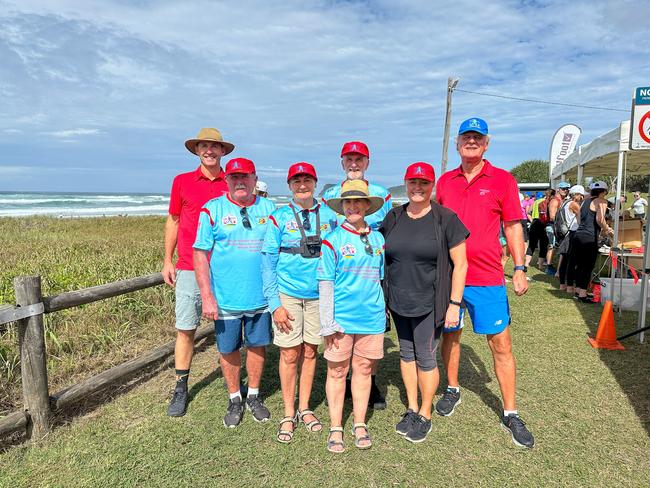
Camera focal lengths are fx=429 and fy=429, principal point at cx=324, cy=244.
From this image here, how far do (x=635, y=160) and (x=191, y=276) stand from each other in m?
9.13

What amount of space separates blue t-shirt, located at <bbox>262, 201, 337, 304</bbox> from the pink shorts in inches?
15.8

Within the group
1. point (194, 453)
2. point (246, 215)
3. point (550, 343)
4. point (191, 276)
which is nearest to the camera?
point (194, 453)

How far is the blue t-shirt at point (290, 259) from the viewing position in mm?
3094

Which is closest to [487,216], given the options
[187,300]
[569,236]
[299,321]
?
[299,321]

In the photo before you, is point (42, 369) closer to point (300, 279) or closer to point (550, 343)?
point (300, 279)

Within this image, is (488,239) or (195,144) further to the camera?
(195,144)

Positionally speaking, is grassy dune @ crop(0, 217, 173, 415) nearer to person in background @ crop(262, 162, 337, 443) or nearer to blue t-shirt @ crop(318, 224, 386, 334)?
person in background @ crop(262, 162, 337, 443)

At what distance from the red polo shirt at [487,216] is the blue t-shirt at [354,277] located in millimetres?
747

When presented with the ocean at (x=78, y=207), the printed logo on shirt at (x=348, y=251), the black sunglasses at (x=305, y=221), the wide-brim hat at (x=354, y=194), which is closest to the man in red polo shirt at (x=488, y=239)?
the wide-brim hat at (x=354, y=194)

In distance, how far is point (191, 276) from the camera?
11.9ft

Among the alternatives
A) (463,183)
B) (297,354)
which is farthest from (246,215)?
(463,183)

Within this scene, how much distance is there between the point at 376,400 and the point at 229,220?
2039 mm

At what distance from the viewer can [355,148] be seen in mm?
3572

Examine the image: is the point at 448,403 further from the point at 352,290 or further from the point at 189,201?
the point at 189,201
